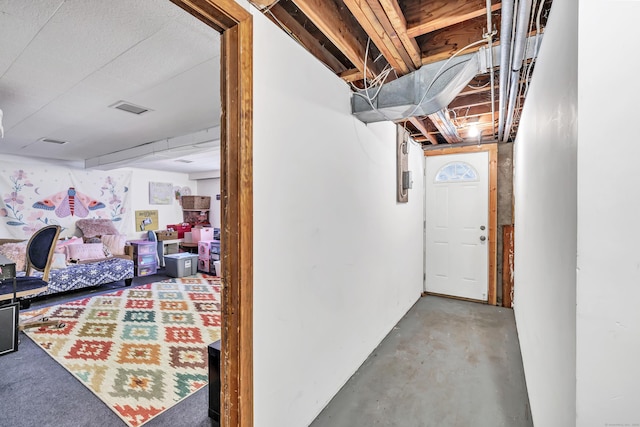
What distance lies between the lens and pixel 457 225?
427 centimetres

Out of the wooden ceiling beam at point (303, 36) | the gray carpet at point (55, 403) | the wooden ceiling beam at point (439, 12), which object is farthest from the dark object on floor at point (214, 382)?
the wooden ceiling beam at point (439, 12)

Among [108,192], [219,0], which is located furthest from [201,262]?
[219,0]

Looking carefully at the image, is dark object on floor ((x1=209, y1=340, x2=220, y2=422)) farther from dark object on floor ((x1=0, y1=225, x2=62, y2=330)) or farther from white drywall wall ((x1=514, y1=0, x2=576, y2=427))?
dark object on floor ((x1=0, y1=225, x2=62, y2=330))

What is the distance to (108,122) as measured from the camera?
317cm

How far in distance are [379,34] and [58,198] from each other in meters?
6.31

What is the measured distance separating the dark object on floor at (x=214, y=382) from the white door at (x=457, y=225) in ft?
11.7

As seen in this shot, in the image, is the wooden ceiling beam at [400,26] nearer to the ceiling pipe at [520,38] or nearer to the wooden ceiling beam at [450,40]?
the wooden ceiling beam at [450,40]

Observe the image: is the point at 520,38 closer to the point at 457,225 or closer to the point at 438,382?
the point at 438,382

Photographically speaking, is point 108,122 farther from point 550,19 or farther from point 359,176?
point 550,19

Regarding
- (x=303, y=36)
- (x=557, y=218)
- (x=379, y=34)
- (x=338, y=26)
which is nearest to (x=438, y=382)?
(x=557, y=218)

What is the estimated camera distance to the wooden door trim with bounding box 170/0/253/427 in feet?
4.13

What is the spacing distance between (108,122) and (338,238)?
299cm

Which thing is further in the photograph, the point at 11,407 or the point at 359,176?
the point at 359,176

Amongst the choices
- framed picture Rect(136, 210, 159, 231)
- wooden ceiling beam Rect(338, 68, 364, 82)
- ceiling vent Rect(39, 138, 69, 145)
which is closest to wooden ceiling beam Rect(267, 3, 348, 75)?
wooden ceiling beam Rect(338, 68, 364, 82)
